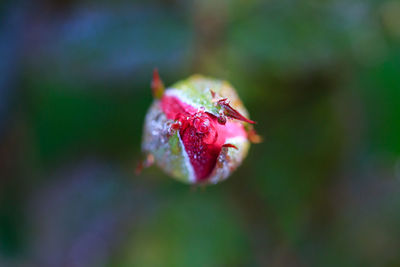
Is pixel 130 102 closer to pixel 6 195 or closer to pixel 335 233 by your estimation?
pixel 6 195

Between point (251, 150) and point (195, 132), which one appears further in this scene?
point (251, 150)

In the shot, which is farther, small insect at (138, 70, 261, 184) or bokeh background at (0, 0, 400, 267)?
bokeh background at (0, 0, 400, 267)

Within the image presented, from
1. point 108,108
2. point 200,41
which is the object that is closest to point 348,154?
point 200,41

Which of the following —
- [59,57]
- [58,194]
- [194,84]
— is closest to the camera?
[194,84]

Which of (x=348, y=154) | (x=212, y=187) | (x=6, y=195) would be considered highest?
(x=348, y=154)
